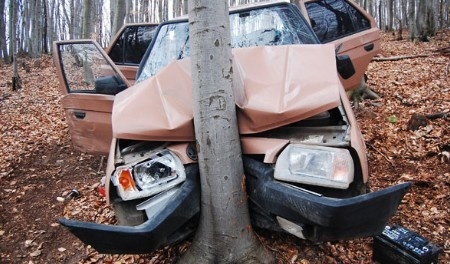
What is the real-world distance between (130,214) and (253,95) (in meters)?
1.21

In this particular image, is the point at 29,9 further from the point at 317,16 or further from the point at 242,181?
the point at 242,181

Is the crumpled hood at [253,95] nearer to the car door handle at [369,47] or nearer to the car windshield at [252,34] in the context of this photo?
the car windshield at [252,34]

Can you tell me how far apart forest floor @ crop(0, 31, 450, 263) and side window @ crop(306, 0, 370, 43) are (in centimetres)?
153

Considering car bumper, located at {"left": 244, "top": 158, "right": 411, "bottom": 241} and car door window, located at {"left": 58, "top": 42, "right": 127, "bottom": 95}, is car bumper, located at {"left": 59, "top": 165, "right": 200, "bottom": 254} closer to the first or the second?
car bumper, located at {"left": 244, "top": 158, "right": 411, "bottom": 241}

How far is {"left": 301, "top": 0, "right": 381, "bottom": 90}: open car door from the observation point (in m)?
5.14

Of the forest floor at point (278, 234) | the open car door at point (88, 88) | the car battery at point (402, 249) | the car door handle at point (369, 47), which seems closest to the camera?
the car battery at point (402, 249)

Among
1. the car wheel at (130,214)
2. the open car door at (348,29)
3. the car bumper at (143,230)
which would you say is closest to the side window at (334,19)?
the open car door at (348,29)

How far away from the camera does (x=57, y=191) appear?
514cm

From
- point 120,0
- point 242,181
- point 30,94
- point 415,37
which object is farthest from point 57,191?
point 415,37

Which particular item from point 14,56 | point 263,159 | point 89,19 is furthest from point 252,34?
point 14,56

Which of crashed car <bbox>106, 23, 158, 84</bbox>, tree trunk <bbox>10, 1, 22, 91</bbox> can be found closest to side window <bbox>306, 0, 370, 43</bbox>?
crashed car <bbox>106, 23, 158, 84</bbox>

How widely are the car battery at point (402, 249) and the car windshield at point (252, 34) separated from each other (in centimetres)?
203

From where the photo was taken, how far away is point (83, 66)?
15.2 feet

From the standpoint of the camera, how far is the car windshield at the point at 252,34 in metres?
3.94
